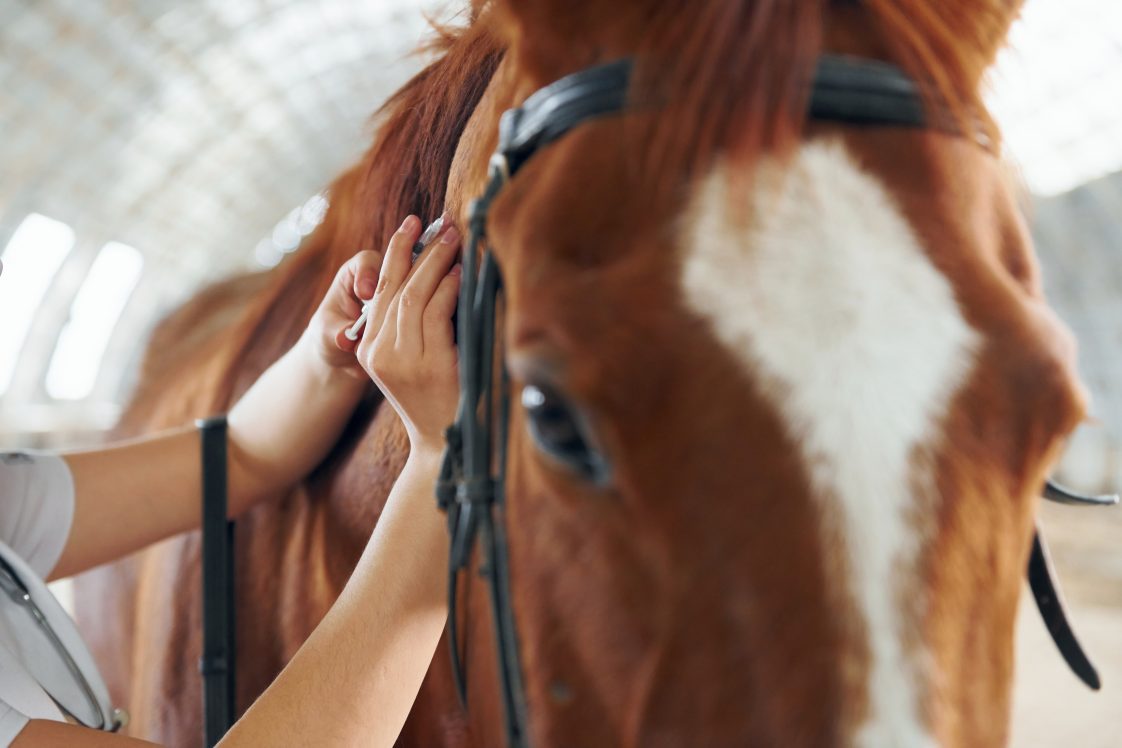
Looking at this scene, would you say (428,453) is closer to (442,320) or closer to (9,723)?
(442,320)

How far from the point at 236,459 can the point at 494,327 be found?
0.59 metres

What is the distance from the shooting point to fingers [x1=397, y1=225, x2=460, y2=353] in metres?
0.73

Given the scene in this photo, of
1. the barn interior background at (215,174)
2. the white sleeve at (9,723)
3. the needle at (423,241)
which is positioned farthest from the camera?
the barn interior background at (215,174)

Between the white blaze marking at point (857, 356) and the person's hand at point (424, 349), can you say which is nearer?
the white blaze marking at point (857, 356)

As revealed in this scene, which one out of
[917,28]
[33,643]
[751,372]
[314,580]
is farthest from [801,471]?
[33,643]

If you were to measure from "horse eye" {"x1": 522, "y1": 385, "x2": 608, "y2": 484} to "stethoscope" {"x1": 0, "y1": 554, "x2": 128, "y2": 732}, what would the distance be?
729 mm

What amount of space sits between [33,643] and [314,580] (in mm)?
321

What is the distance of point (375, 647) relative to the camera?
72 cm

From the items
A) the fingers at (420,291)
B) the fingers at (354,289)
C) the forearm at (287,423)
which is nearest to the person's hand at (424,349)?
the fingers at (420,291)

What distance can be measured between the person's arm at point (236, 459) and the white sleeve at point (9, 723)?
1.30 ft

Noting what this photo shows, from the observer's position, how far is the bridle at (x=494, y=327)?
1.79 ft

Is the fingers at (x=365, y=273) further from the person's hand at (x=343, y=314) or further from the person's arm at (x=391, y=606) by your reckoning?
the person's arm at (x=391, y=606)

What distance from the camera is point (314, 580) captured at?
39.4 inches

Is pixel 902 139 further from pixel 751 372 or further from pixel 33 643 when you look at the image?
pixel 33 643
